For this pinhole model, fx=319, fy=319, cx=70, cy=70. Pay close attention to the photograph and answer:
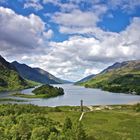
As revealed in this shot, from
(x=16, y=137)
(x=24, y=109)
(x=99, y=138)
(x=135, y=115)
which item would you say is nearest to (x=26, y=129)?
(x=16, y=137)

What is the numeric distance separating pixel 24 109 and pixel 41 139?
5246 centimetres

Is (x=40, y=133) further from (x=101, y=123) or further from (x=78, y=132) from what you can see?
(x=101, y=123)

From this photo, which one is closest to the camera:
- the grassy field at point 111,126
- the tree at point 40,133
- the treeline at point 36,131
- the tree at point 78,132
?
the tree at point 78,132

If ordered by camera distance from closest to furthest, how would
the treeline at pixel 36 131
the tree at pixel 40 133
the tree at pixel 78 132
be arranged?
the tree at pixel 78 132 < the treeline at pixel 36 131 < the tree at pixel 40 133

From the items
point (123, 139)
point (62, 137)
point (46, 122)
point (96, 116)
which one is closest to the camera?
point (62, 137)

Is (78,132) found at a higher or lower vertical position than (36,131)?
higher

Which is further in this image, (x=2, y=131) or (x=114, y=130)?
(x=114, y=130)

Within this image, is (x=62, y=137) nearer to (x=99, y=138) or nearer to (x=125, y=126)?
(x=99, y=138)

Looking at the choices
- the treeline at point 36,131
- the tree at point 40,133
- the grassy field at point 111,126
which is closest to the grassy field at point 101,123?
the grassy field at point 111,126

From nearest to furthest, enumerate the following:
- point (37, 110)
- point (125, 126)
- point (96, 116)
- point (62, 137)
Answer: point (62, 137) < point (125, 126) < point (96, 116) < point (37, 110)

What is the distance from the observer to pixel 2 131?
79125 millimetres

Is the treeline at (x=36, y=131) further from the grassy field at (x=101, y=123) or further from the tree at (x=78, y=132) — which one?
the grassy field at (x=101, y=123)

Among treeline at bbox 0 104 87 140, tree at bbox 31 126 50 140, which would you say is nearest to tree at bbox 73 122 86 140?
treeline at bbox 0 104 87 140

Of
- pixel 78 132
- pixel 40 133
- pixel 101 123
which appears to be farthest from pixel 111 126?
pixel 40 133
